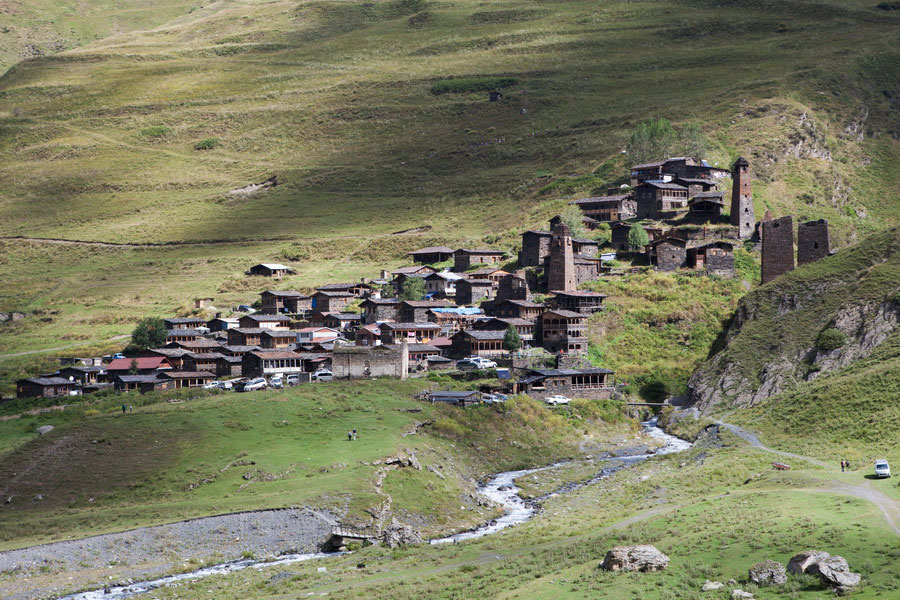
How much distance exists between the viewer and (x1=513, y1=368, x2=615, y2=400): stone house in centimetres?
10088

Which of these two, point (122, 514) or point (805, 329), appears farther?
point (805, 329)

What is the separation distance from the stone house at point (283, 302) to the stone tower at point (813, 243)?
55.3m

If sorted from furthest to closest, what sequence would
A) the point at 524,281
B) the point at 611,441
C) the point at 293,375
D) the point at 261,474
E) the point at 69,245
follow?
the point at 69,245 < the point at 524,281 < the point at 293,375 < the point at 611,441 < the point at 261,474

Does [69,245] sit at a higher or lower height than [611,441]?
higher

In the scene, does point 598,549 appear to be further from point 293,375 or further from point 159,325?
point 159,325

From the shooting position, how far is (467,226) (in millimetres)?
178875

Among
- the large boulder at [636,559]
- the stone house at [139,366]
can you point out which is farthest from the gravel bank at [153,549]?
the stone house at [139,366]

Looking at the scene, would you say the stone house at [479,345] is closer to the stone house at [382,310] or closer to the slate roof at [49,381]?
the stone house at [382,310]

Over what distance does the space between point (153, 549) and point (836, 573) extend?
38.1 meters

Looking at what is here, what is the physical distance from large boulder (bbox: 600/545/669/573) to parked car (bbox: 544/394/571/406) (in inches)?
1987

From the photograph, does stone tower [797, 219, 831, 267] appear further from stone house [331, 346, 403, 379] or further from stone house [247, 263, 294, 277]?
stone house [247, 263, 294, 277]

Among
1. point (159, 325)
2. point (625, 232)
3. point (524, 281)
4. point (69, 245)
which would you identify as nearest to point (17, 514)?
point (159, 325)

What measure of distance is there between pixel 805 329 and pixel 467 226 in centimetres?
8567

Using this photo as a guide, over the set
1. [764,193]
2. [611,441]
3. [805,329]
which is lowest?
[611,441]
